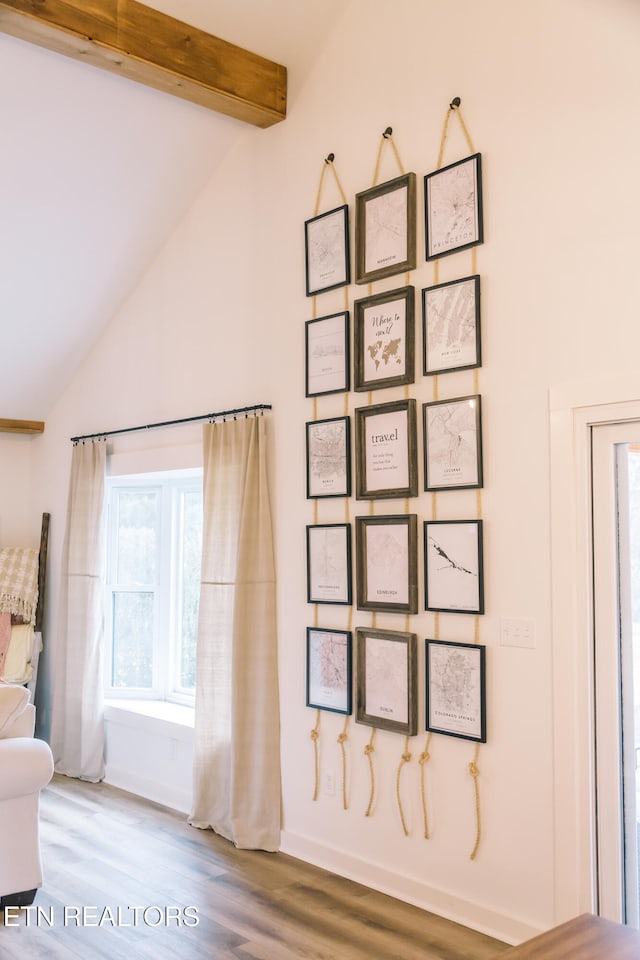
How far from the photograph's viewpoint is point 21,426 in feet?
19.5

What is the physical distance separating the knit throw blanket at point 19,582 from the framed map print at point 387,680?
2858 millimetres

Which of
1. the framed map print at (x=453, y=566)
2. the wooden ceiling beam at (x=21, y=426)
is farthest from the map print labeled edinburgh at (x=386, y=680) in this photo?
the wooden ceiling beam at (x=21, y=426)

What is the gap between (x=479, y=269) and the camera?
10.8 feet

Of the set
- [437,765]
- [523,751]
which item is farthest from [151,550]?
[523,751]

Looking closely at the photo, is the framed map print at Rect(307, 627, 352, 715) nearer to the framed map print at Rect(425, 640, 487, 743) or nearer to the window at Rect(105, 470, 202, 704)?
the framed map print at Rect(425, 640, 487, 743)

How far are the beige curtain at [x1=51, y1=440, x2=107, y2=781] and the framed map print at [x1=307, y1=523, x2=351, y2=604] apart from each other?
1874 mm

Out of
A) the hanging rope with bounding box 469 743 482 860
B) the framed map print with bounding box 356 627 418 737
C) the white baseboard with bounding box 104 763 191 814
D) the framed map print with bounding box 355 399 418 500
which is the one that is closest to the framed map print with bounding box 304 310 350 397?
the framed map print with bounding box 355 399 418 500

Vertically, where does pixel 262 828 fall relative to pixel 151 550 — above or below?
below

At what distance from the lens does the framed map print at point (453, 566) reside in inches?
126

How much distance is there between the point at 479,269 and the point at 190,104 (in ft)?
6.14

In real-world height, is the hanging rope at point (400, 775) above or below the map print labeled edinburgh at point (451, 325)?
below

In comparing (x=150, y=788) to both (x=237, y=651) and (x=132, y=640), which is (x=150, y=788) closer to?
(x=132, y=640)

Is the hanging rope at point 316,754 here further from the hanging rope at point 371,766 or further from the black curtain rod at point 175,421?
the black curtain rod at point 175,421

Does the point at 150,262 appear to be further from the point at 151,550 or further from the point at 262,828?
the point at 262,828
